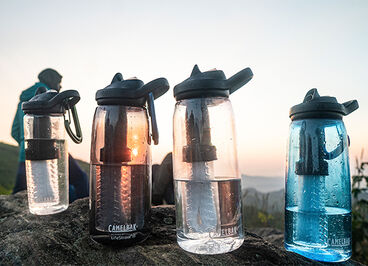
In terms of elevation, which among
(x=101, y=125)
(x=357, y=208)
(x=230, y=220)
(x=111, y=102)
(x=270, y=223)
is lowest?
(x=270, y=223)

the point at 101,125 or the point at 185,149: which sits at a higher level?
the point at 101,125

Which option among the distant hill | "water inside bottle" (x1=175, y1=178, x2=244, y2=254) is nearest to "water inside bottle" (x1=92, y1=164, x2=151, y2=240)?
"water inside bottle" (x1=175, y1=178, x2=244, y2=254)

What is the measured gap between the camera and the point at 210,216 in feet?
4.84

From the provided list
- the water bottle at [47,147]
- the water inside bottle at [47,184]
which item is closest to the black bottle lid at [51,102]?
the water bottle at [47,147]

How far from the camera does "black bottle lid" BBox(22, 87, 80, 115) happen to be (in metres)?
2.09

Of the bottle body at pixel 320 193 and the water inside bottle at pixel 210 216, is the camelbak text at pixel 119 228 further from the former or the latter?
the bottle body at pixel 320 193

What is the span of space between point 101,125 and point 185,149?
1.48 feet

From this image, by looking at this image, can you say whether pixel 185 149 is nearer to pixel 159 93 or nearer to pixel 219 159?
pixel 219 159

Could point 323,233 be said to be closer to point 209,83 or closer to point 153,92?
point 209,83

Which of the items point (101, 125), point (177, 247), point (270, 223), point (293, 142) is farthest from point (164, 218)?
point (270, 223)

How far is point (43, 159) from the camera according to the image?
2.15m

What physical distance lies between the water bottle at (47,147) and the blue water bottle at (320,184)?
1440 mm

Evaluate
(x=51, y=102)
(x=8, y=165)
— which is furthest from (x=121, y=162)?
(x=8, y=165)

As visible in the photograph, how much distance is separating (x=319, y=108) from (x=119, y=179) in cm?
103
